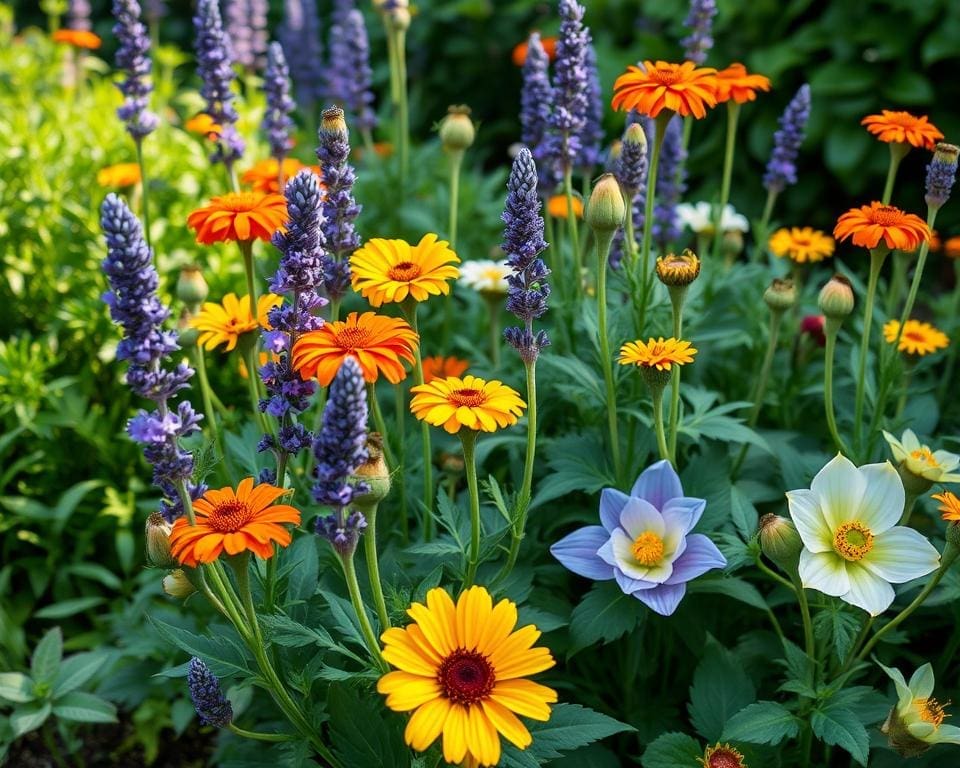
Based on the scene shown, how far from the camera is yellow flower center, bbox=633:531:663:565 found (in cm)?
190

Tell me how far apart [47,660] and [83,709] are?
17 cm

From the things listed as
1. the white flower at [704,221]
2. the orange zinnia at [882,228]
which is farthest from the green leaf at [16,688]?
the white flower at [704,221]

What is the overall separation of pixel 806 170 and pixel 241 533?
453cm

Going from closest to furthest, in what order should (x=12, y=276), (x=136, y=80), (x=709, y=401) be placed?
(x=709, y=401) → (x=136, y=80) → (x=12, y=276)

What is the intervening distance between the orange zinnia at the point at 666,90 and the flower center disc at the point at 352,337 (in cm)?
79

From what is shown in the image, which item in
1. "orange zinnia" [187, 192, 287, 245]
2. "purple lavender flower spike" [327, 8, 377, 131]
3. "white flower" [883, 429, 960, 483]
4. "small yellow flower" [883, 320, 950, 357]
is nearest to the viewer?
"white flower" [883, 429, 960, 483]

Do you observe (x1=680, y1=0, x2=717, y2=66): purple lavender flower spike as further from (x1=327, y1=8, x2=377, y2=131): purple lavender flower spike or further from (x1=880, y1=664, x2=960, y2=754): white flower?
(x1=880, y1=664, x2=960, y2=754): white flower

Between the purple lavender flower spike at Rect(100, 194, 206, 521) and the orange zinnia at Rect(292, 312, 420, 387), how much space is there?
193 millimetres

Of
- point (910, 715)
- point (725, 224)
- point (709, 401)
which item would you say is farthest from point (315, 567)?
point (725, 224)

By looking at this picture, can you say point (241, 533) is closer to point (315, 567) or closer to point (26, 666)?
point (315, 567)

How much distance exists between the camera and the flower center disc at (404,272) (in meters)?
1.83

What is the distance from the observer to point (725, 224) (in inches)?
124

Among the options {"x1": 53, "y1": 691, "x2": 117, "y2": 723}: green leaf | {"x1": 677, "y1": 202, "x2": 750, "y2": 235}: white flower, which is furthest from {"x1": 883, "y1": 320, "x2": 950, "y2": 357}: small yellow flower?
{"x1": 53, "y1": 691, "x2": 117, "y2": 723}: green leaf

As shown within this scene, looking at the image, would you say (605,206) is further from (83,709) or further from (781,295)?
(83,709)
